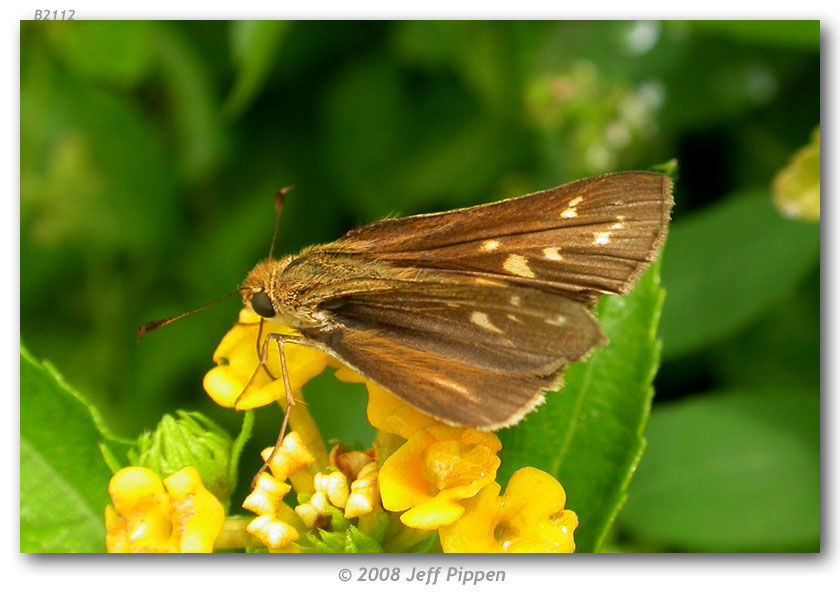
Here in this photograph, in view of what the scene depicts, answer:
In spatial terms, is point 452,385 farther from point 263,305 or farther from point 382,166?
point 382,166

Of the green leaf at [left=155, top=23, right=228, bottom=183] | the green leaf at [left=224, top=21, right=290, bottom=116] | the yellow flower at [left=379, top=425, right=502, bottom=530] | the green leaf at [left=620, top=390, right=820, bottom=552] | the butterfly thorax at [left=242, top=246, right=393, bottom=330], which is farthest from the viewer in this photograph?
the green leaf at [left=155, top=23, right=228, bottom=183]

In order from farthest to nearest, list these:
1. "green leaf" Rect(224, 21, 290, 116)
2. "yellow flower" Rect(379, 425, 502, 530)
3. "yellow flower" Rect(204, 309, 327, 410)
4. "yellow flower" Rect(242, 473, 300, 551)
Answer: "green leaf" Rect(224, 21, 290, 116) → "yellow flower" Rect(204, 309, 327, 410) → "yellow flower" Rect(242, 473, 300, 551) → "yellow flower" Rect(379, 425, 502, 530)

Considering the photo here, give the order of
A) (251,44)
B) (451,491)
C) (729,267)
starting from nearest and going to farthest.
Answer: (451,491)
(251,44)
(729,267)

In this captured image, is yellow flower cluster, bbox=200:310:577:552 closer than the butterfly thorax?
Yes

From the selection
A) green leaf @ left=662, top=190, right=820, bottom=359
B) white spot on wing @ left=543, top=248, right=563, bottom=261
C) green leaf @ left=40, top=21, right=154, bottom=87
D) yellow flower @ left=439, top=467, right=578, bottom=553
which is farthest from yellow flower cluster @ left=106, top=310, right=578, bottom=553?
green leaf @ left=40, top=21, right=154, bottom=87

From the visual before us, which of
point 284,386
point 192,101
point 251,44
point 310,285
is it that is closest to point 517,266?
point 310,285

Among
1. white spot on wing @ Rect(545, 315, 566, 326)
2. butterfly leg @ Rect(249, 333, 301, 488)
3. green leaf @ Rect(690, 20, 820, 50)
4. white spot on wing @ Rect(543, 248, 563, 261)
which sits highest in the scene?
green leaf @ Rect(690, 20, 820, 50)

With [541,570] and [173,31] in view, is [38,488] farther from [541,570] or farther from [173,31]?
Answer: [173,31]

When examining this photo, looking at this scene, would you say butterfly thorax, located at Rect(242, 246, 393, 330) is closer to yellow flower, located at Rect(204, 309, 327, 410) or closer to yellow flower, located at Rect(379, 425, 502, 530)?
yellow flower, located at Rect(204, 309, 327, 410)
